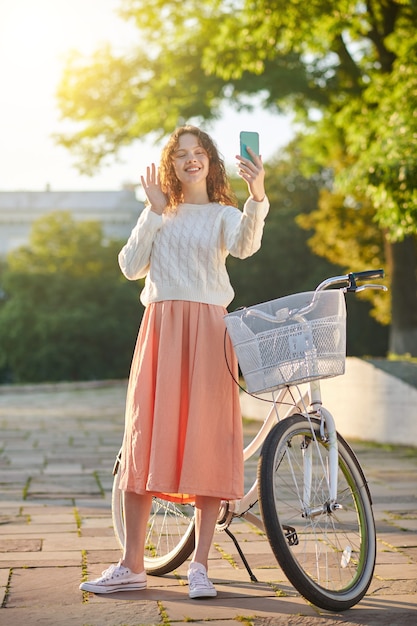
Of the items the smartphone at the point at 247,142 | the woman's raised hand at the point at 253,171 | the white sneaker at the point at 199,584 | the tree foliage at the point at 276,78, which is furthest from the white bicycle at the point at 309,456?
the tree foliage at the point at 276,78

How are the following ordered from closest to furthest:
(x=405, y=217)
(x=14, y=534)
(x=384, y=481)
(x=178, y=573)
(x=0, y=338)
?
→ (x=178, y=573), (x=14, y=534), (x=384, y=481), (x=405, y=217), (x=0, y=338)

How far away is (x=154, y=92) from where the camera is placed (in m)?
17.5

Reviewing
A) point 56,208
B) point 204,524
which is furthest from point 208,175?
point 56,208

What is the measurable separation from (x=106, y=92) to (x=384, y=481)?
45.0ft

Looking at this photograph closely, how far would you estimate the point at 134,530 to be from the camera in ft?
12.1

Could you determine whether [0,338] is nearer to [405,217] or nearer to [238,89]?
[238,89]

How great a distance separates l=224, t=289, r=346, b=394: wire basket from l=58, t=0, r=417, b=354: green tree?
23.9 ft

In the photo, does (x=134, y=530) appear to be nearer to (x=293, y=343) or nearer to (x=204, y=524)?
(x=204, y=524)

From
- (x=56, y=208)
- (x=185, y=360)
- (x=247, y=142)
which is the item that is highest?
(x=56, y=208)

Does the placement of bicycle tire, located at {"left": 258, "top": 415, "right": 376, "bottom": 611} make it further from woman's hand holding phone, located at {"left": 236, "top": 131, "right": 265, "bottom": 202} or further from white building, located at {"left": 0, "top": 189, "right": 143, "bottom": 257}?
white building, located at {"left": 0, "top": 189, "right": 143, "bottom": 257}

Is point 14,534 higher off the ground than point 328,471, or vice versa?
point 328,471

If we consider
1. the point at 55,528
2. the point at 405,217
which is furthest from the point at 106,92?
the point at 55,528

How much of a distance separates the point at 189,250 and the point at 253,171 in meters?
0.39

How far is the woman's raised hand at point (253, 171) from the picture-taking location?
3.44 m
